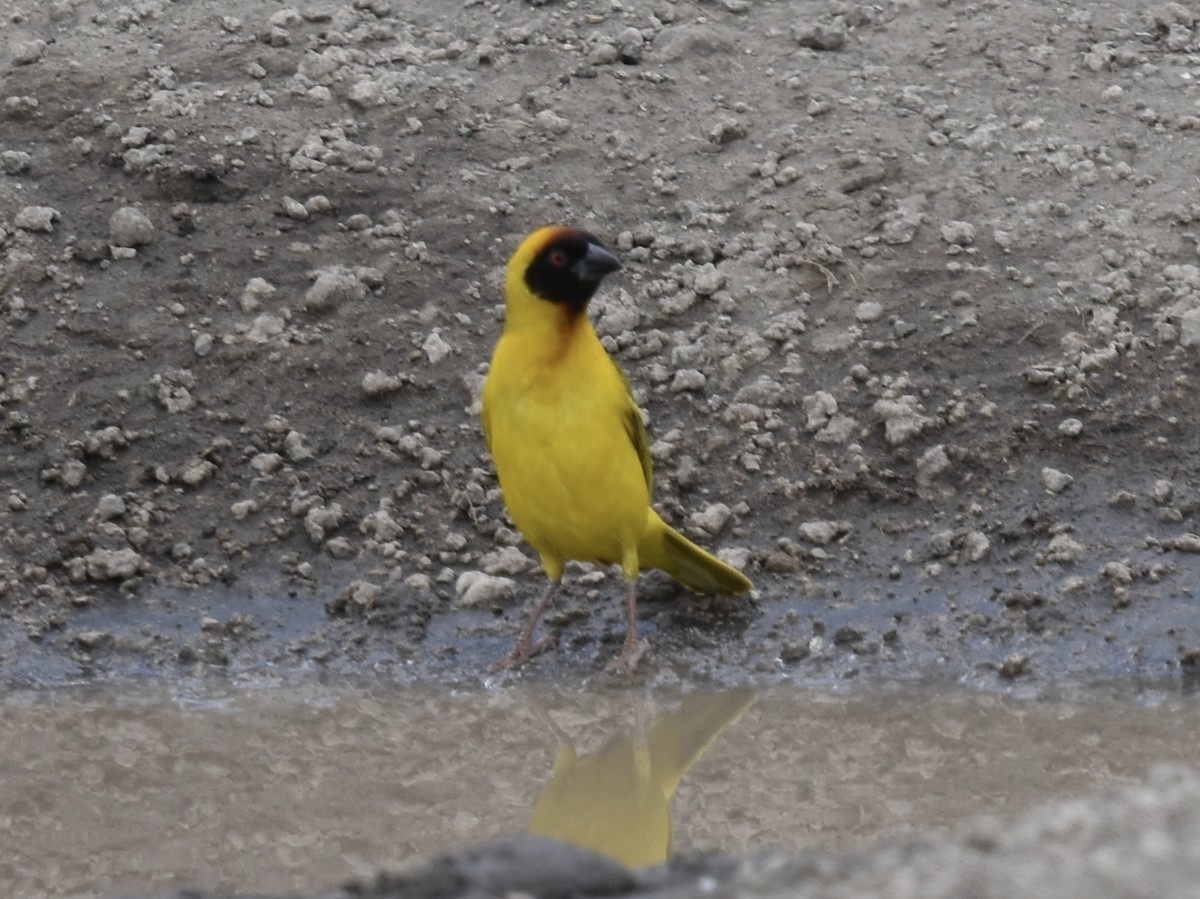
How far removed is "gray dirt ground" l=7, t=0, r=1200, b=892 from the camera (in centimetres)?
698

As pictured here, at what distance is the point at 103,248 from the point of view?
Result: 844 centimetres

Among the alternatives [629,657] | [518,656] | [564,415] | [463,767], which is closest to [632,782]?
[463,767]

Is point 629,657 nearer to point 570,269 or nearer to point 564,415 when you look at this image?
point 564,415

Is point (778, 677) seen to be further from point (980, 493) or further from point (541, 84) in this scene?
point (541, 84)

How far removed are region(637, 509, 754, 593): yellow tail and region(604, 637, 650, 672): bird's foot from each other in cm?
31

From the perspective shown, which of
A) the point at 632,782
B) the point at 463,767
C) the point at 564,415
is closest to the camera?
the point at 632,782

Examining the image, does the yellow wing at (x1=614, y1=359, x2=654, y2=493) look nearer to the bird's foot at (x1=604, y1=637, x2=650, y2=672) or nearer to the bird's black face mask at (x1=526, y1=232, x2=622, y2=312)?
the bird's black face mask at (x1=526, y1=232, x2=622, y2=312)

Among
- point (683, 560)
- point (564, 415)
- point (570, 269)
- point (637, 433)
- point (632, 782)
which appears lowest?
point (683, 560)

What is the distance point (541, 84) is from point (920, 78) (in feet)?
6.07

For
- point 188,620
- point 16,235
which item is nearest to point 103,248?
point 16,235

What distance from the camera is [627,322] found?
8133 millimetres

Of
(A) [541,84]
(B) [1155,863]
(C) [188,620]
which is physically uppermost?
(B) [1155,863]

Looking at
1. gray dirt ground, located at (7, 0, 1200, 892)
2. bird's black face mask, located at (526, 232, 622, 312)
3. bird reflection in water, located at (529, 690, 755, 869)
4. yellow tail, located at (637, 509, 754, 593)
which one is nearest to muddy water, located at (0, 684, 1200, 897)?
bird reflection in water, located at (529, 690, 755, 869)

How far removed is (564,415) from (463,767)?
132 centimetres
